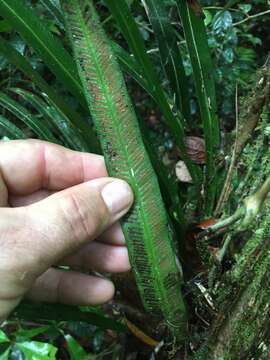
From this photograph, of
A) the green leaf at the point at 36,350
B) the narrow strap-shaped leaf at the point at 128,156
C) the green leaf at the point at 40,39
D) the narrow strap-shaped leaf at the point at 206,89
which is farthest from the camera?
the green leaf at the point at 36,350

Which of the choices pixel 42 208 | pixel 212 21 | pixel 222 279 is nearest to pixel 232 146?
pixel 222 279

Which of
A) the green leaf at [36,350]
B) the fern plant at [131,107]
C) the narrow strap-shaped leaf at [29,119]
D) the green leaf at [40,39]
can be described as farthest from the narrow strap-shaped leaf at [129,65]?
the green leaf at [36,350]

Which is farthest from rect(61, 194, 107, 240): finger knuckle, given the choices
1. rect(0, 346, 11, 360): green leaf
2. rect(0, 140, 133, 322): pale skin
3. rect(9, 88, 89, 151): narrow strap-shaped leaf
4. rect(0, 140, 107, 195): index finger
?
rect(0, 346, 11, 360): green leaf

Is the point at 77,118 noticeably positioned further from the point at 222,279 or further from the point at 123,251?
the point at 222,279

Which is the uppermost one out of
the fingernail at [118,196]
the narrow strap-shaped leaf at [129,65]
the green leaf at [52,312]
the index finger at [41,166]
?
the narrow strap-shaped leaf at [129,65]

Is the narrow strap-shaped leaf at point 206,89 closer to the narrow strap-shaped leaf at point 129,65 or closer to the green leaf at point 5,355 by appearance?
the narrow strap-shaped leaf at point 129,65
